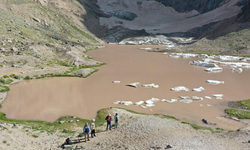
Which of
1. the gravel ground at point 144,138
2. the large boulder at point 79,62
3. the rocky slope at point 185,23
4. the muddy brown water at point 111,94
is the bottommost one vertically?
the gravel ground at point 144,138

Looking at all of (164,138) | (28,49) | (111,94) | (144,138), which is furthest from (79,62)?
(164,138)

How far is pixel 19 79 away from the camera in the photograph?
35031mm

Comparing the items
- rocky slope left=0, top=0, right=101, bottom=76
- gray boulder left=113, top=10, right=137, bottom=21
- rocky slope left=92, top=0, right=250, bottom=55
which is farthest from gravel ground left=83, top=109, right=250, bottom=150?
gray boulder left=113, top=10, right=137, bottom=21

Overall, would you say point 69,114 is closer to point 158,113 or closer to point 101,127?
point 101,127

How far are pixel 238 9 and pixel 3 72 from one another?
144m

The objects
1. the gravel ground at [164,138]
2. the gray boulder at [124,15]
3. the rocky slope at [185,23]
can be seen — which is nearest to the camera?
the gravel ground at [164,138]

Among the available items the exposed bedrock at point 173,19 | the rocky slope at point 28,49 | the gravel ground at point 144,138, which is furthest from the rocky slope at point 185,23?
the gravel ground at point 144,138

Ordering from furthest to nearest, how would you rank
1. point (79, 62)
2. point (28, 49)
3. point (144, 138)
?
point (79, 62) < point (28, 49) < point (144, 138)

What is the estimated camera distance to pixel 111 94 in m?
30.1

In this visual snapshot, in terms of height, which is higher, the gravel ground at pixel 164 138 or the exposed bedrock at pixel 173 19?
the exposed bedrock at pixel 173 19

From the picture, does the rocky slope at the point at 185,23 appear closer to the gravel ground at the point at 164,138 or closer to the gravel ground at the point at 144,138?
the gravel ground at the point at 164,138

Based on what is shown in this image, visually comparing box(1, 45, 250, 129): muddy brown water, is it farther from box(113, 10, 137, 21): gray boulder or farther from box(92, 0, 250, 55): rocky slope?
box(113, 10, 137, 21): gray boulder

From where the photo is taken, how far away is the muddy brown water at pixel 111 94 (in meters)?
22.9

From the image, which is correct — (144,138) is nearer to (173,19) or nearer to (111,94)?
(111,94)
